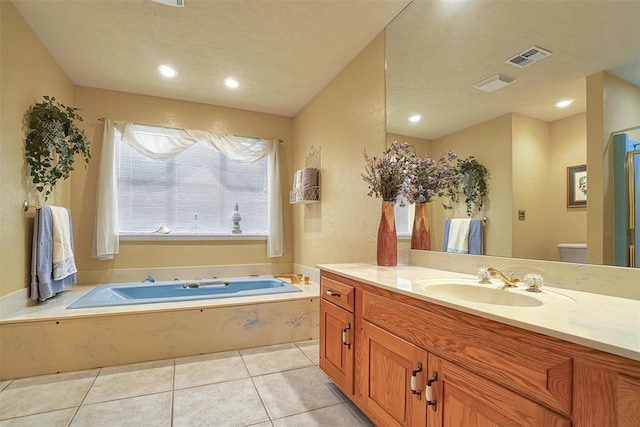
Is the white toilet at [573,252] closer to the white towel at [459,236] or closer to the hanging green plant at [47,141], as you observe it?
the white towel at [459,236]

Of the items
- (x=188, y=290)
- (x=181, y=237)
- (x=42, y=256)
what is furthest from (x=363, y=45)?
(x=42, y=256)

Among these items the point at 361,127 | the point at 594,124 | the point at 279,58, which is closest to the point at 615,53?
the point at 594,124

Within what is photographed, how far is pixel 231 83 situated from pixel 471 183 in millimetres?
2524

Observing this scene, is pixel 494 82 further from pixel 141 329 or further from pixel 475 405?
pixel 141 329

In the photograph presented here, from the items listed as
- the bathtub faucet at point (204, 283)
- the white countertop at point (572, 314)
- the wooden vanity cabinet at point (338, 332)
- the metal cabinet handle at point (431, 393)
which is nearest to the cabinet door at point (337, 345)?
the wooden vanity cabinet at point (338, 332)

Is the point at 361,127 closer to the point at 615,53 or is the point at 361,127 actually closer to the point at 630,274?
the point at 615,53

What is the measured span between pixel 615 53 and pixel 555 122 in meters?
0.29

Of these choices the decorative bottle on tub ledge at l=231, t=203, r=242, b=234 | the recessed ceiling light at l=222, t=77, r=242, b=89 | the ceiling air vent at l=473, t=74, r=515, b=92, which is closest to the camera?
the ceiling air vent at l=473, t=74, r=515, b=92

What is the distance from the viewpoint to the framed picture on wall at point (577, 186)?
1.25 metres

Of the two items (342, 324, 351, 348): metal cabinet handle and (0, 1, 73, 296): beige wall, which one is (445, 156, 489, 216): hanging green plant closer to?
(342, 324, 351, 348): metal cabinet handle

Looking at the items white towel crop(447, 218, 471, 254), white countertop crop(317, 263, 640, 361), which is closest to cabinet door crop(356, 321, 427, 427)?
white countertop crop(317, 263, 640, 361)

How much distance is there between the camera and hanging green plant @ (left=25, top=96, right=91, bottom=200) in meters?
2.34

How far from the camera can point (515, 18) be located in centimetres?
147

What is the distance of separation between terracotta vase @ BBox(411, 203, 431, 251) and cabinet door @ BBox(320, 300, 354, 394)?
698mm
